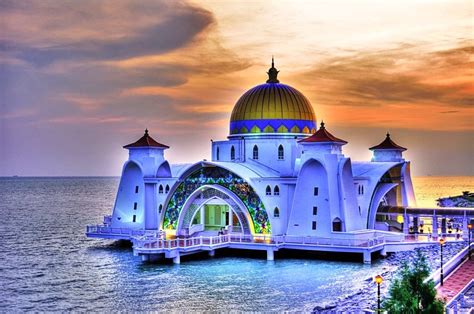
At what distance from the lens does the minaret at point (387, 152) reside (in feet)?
169

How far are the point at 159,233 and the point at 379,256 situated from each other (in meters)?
14.2

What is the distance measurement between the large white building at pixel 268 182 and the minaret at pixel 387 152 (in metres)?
0.08

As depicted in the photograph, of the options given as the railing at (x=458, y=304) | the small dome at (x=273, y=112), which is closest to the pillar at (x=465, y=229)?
the small dome at (x=273, y=112)

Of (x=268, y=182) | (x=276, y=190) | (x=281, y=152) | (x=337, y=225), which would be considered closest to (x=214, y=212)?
(x=268, y=182)

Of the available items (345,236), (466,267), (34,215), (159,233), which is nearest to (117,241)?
(159,233)

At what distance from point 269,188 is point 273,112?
23.7 ft

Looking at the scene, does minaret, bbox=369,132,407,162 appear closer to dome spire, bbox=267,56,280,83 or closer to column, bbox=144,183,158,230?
dome spire, bbox=267,56,280,83

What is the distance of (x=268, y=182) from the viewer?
43.2m

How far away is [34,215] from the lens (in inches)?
3452

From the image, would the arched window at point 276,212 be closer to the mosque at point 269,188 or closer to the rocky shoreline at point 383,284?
the mosque at point 269,188

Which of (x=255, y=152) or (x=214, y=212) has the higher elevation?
(x=255, y=152)

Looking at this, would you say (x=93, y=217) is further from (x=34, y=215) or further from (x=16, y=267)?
(x=16, y=267)

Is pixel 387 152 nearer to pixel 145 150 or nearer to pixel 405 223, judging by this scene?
pixel 405 223

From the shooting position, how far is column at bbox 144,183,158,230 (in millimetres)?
47656
